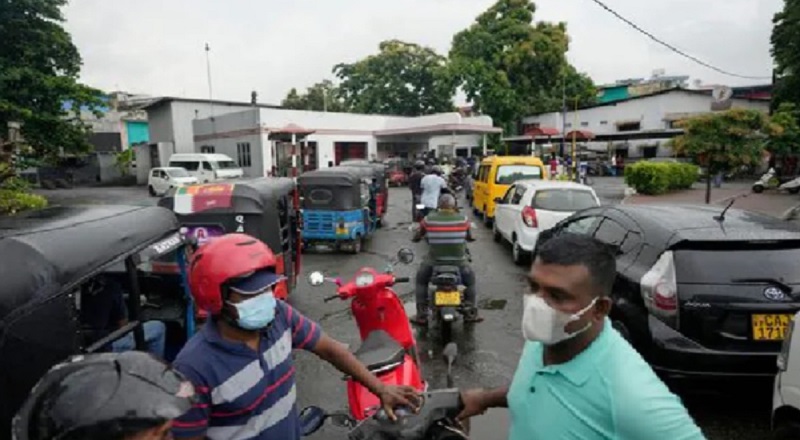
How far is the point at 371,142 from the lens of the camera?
3362 centimetres

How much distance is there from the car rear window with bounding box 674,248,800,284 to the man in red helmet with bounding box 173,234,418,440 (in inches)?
104

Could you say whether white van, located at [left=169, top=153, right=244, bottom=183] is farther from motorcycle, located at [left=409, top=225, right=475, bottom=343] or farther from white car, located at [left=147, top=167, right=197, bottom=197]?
motorcycle, located at [left=409, top=225, right=475, bottom=343]

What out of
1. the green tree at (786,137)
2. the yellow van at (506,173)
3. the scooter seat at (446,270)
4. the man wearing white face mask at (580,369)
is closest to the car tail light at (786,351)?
the man wearing white face mask at (580,369)

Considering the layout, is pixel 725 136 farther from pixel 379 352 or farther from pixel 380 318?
pixel 379 352

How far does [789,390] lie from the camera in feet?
9.50

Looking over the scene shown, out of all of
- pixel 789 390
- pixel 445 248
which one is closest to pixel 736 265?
pixel 789 390

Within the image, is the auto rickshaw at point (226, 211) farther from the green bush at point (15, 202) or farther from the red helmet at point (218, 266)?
the green bush at point (15, 202)

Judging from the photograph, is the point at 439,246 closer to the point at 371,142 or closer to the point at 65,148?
the point at 65,148

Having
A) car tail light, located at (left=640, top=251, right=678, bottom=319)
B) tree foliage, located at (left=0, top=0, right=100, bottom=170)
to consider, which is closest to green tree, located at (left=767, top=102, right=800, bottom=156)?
car tail light, located at (left=640, top=251, right=678, bottom=319)

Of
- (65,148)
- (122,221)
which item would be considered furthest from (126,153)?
(122,221)

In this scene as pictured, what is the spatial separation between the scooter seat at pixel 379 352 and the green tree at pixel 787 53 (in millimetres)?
29341

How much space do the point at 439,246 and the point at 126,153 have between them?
124 ft

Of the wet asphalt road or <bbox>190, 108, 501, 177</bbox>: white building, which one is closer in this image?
the wet asphalt road

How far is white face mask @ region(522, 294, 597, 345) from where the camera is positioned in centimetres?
171
